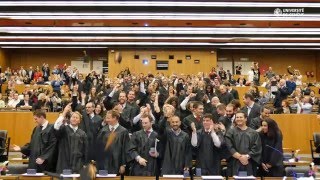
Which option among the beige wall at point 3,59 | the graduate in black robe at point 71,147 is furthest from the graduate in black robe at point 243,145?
the beige wall at point 3,59

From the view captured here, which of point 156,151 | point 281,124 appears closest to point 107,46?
point 281,124

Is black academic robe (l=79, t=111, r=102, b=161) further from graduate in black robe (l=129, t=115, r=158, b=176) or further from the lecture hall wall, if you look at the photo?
the lecture hall wall

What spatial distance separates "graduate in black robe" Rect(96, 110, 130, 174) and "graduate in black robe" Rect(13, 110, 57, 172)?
0.74 metres

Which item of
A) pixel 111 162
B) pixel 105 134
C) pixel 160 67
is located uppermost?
pixel 160 67

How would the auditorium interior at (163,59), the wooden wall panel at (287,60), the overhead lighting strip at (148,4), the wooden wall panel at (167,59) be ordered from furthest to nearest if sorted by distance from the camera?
1. the wooden wall panel at (287,60)
2. the wooden wall panel at (167,59)
3. the overhead lighting strip at (148,4)
4. the auditorium interior at (163,59)

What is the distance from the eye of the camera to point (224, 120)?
6797 mm

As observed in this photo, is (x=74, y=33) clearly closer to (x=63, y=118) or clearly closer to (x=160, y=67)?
(x=160, y=67)

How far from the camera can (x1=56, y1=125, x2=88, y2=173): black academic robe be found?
5.95 meters

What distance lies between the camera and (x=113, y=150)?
235 inches

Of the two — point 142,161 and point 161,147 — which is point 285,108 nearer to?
point 161,147

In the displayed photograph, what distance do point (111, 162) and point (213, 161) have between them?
158 centimetres

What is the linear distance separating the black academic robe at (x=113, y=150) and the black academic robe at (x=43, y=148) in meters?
0.74

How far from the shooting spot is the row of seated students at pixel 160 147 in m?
5.65

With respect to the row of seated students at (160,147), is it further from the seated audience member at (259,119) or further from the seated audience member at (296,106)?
the seated audience member at (296,106)
